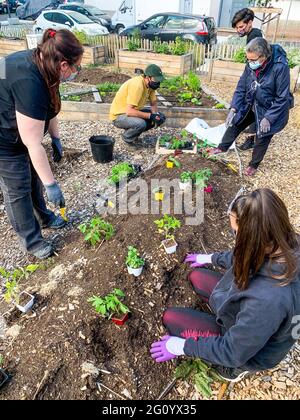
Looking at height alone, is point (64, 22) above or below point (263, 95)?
below

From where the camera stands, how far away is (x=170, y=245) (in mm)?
2824

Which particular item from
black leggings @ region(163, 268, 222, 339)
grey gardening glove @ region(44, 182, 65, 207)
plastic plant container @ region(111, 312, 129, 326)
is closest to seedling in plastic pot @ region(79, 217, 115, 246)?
grey gardening glove @ region(44, 182, 65, 207)

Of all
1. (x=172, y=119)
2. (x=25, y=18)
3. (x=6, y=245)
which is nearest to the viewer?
(x=6, y=245)

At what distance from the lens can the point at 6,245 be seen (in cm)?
347

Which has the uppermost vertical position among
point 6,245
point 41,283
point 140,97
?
point 140,97

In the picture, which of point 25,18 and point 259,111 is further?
point 25,18

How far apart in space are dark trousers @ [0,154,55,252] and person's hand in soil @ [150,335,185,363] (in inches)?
61.8

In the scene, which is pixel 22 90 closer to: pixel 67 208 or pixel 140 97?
pixel 67 208

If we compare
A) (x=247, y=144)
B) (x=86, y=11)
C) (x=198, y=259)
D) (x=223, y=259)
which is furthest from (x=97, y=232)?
(x=86, y=11)

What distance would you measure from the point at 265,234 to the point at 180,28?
11578 mm

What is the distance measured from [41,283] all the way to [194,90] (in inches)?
226

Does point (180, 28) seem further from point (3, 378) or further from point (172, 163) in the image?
point (3, 378)

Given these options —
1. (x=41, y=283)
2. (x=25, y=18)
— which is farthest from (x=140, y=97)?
(x=25, y=18)

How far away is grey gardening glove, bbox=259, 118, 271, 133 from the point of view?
13.1 feet
